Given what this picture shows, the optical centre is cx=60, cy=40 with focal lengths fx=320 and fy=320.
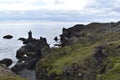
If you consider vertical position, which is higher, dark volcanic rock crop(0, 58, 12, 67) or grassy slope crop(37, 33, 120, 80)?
grassy slope crop(37, 33, 120, 80)

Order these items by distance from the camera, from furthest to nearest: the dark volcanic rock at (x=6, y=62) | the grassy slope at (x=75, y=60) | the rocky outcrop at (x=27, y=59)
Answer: the dark volcanic rock at (x=6, y=62) → the rocky outcrop at (x=27, y=59) → the grassy slope at (x=75, y=60)

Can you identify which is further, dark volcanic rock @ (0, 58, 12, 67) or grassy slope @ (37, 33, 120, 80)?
dark volcanic rock @ (0, 58, 12, 67)

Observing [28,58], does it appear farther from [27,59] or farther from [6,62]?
[6,62]

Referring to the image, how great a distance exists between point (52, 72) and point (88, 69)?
9486 mm

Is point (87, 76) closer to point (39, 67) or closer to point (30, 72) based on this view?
point (39, 67)

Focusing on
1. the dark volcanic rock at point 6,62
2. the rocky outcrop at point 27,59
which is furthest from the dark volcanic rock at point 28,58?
the dark volcanic rock at point 6,62

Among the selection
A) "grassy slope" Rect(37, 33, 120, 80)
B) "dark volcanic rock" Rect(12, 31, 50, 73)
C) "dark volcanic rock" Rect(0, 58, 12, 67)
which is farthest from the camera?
"dark volcanic rock" Rect(0, 58, 12, 67)

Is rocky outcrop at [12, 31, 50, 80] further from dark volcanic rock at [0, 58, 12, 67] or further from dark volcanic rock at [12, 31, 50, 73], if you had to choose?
dark volcanic rock at [0, 58, 12, 67]

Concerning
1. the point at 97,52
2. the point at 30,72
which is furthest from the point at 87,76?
the point at 30,72

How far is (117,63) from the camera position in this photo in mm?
59312

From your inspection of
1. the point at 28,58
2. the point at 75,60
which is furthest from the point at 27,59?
the point at 75,60

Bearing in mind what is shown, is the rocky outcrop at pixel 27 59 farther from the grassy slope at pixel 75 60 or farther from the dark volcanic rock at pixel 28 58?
the grassy slope at pixel 75 60

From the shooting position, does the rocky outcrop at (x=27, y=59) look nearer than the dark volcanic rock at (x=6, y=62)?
Yes

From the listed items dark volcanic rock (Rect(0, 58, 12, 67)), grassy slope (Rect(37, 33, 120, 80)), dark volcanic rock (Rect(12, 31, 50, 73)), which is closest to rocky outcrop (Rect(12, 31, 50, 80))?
dark volcanic rock (Rect(12, 31, 50, 73))
